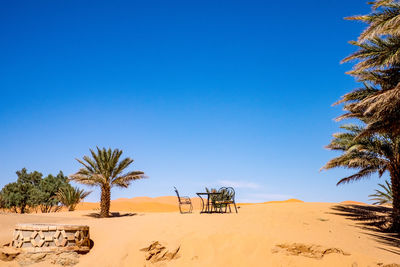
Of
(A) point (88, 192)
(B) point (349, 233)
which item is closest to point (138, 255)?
(B) point (349, 233)

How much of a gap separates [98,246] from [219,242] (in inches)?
137

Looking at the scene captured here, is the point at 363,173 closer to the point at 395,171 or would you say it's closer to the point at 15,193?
the point at 395,171

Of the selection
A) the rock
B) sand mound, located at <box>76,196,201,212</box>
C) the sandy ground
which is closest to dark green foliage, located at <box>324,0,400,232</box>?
the sandy ground

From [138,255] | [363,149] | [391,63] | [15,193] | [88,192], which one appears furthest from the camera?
[15,193]

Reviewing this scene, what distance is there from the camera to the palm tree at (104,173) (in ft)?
53.5

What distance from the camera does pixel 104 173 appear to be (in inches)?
650

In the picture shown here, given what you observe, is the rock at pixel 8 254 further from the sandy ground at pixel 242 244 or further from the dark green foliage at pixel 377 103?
the dark green foliage at pixel 377 103

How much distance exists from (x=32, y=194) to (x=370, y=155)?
29.7 meters

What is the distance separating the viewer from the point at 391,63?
9.73 meters

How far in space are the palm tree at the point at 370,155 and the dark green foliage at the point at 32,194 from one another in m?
26.0

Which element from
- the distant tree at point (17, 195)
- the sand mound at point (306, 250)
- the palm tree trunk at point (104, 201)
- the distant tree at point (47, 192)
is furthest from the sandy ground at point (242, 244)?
the distant tree at point (17, 195)

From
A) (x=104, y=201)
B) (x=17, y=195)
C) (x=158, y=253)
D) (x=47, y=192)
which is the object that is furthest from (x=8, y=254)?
(x=17, y=195)

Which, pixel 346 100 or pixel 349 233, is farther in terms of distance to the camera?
pixel 346 100

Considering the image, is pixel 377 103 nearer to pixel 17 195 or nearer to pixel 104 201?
pixel 104 201
